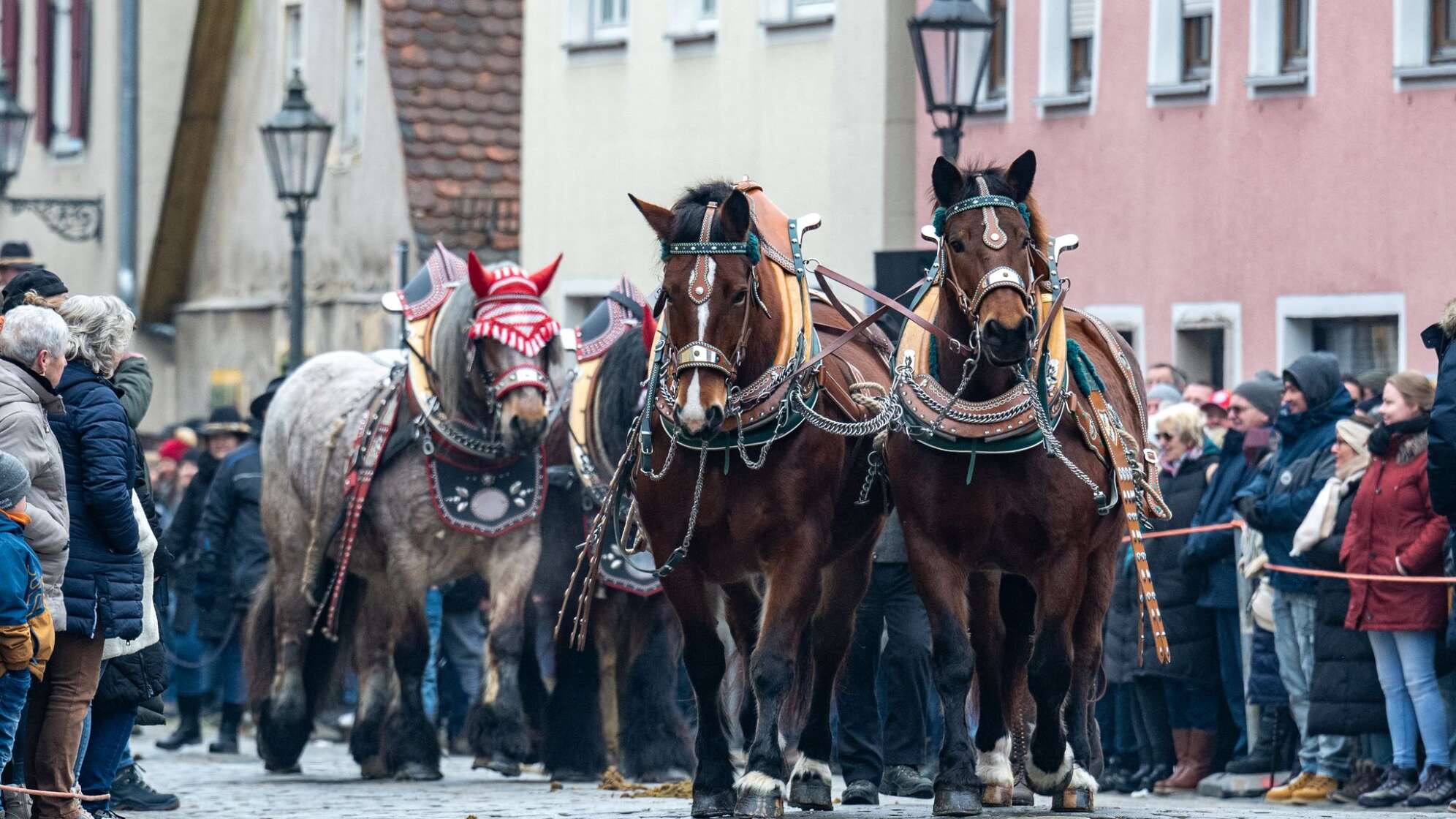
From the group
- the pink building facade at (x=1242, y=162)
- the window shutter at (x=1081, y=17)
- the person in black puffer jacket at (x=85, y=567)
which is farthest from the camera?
the window shutter at (x=1081, y=17)

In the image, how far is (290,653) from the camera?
49.6ft

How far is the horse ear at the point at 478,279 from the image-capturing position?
13906 millimetres

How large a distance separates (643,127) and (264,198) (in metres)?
5.96

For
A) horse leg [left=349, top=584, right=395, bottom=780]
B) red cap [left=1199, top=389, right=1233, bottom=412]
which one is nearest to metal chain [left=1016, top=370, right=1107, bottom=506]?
horse leg [left=349, top=584, right=395, bottom=780]

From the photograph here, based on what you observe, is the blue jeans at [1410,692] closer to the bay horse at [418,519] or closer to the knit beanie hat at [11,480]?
the bay horse at [418,519]

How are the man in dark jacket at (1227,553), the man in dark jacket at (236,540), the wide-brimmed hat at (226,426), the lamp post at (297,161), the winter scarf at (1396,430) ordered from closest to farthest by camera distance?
the winter scarf at (1396,430), the man in dark jacket at (1227,553), the man in dark jacket at (236,540), the wide-brimmed hat at (226,426), the lamp post at (297,161)

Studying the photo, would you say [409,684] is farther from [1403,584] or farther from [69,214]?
[69,214]

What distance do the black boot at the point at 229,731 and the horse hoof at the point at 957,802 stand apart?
27.7 feet

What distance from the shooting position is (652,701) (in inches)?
555

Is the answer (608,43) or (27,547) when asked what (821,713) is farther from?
(608,43)

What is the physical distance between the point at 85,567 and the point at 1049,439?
329 centimetres

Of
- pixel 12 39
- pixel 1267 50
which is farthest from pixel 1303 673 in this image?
pixel 12 39

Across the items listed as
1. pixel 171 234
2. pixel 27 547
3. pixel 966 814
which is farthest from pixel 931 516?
pixel 171 234

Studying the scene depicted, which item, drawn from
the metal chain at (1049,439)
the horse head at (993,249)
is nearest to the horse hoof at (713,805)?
the metal chain at (1049,439)
